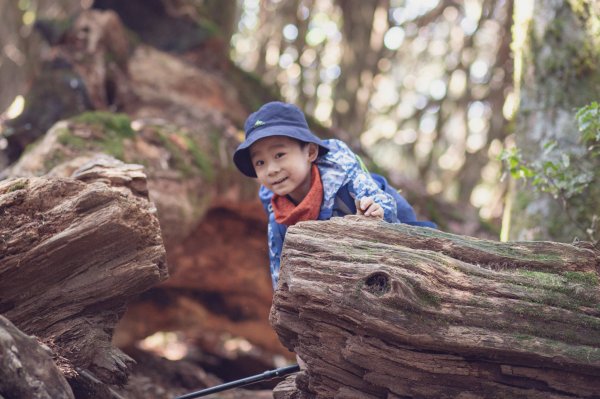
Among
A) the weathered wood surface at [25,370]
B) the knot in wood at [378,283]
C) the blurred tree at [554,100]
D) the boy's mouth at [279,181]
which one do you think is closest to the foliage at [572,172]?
the blurred tree at [554,100]

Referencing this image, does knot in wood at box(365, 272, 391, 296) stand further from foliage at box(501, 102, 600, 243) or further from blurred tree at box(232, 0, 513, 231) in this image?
blurred tree at box(232, 0, 513, 231)

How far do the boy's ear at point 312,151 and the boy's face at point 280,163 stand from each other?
7 cm

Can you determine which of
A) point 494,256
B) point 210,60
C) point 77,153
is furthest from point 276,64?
point 494,256

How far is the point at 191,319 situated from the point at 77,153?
4.41 meters

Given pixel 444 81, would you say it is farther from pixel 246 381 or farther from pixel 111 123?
pixel 246 381

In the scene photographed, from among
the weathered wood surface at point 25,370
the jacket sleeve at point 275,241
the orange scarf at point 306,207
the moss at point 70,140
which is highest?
the moss at point 70,140

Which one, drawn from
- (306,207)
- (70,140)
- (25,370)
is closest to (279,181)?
(306,207)

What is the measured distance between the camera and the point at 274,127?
3766 mm

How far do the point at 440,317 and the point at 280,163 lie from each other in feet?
5.01

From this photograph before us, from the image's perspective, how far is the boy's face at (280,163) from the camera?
150 inches

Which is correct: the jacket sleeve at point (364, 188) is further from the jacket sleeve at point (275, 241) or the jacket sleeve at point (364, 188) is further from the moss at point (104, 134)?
the moss at point (104, 134)

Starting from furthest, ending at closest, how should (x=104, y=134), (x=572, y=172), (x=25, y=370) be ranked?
(x=104, y=134) → (x=572, y=172) → (x=25, y=370)

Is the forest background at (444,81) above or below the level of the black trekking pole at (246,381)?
above

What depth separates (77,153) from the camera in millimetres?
5301
